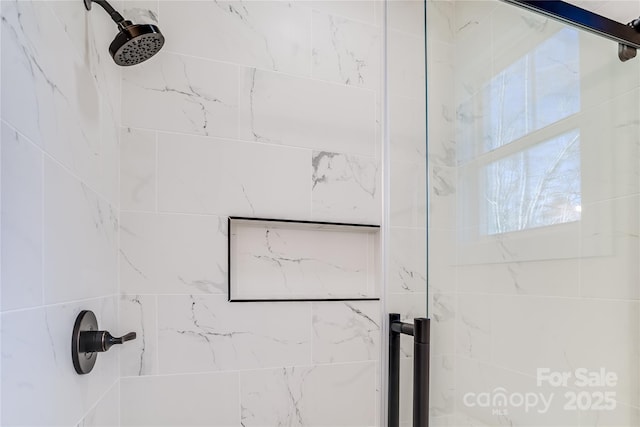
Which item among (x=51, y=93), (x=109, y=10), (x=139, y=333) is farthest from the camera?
(x=139, y=333)

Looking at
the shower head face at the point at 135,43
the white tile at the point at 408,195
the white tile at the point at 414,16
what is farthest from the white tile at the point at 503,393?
the shower head face at the point at 135,43

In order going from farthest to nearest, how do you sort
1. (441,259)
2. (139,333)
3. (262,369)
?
(262,369) → (139,333) → (441,259)

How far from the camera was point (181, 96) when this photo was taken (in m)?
1.39

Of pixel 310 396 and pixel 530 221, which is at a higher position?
pixel 530 221

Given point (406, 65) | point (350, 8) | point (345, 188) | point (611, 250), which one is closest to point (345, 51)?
point (350, 8)

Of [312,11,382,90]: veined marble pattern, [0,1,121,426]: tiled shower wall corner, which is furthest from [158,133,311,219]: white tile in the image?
[312,11,382,90]: veined marble pattern

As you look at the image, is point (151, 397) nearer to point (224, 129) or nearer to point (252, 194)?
point (252, 194)

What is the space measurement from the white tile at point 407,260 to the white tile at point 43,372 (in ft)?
2.07

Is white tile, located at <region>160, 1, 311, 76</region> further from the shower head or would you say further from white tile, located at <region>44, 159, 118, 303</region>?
white tile, located at <region>44, 159, 118, 303</region>

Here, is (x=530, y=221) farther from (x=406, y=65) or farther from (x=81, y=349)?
(x=81, y=349)

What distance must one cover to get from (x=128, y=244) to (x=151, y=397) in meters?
0.44

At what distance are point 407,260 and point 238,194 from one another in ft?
2.15

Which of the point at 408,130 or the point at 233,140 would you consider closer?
the point at 408,130

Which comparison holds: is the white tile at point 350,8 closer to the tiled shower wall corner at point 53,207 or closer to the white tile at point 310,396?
the tiled shower wall corner at point 53,207
